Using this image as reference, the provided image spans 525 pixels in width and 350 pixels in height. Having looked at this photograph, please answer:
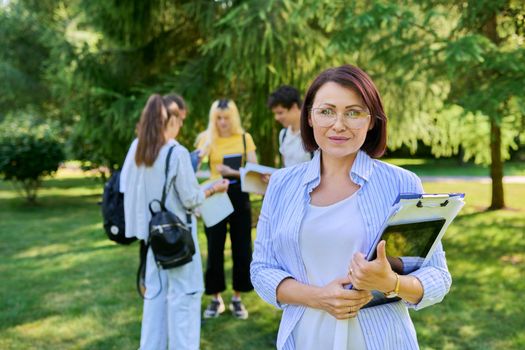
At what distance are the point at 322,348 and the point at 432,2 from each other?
648cm

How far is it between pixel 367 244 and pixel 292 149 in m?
2.96

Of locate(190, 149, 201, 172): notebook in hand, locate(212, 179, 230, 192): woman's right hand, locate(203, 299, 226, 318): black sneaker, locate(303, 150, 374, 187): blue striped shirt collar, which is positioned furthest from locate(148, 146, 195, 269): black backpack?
locate(303, 150, 374, 187): blue striped shirt collar

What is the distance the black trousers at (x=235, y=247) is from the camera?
506 centimetres

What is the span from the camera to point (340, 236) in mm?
1620

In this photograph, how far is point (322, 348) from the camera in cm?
166

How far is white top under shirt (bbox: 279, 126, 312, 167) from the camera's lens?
176 inches

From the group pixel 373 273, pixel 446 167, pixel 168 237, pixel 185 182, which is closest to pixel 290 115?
pixel 185 182

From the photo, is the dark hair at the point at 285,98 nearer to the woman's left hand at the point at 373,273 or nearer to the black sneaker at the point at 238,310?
the black sneaker at the point at 238,310

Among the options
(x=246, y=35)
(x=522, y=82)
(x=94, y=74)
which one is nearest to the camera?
(x=522, y=82)

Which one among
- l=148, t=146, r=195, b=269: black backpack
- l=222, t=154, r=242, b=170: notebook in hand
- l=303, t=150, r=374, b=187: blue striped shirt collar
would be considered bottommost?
l=148, t=146, r=195, b=269: black backpack

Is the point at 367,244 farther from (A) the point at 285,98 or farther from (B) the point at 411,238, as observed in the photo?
(A) the point at 285,98

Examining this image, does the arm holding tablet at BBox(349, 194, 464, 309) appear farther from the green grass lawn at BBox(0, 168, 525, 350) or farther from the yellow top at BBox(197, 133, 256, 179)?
the yellow top at BBox(197, 133, 256, 179)

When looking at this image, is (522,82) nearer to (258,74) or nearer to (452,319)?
(452,319)

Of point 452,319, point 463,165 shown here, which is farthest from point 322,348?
point 463,165
